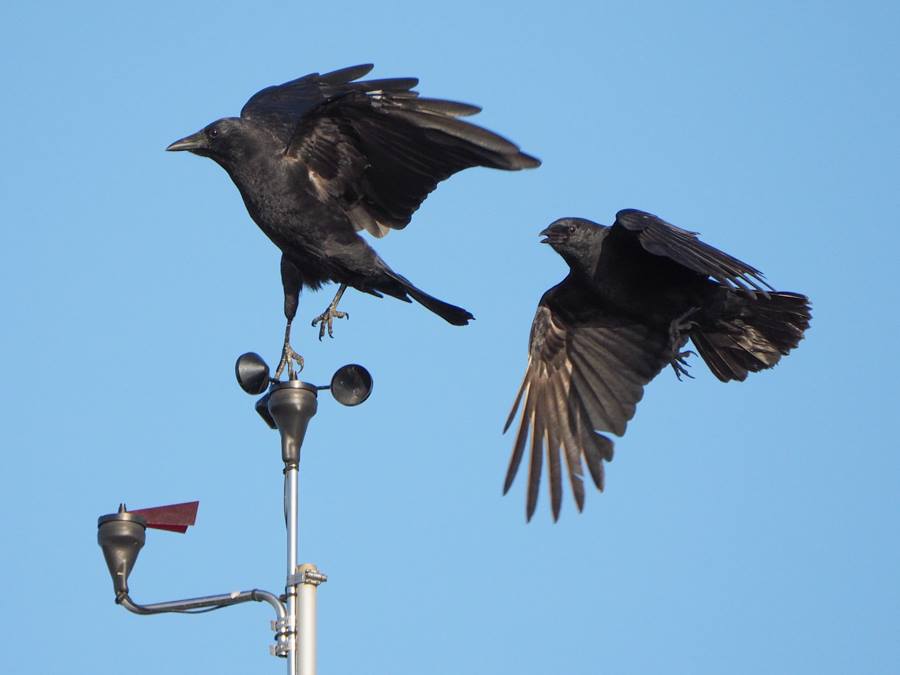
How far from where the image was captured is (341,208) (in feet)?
32.9

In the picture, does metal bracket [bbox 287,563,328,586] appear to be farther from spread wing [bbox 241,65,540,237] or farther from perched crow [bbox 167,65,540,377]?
spread wing [bbox 241,65,540,237]

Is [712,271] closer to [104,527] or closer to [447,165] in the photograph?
[447,165]

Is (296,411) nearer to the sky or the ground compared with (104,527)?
nearer to the sky

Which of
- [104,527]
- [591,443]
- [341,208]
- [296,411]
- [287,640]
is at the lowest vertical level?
[287,640]

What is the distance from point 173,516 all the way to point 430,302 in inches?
97.4

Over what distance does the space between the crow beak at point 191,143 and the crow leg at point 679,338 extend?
354 centimetres

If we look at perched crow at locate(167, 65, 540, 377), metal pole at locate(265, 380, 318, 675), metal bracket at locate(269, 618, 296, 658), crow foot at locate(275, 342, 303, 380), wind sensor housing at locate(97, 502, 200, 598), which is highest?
perched crow at locate(167, 65, 540, 377)

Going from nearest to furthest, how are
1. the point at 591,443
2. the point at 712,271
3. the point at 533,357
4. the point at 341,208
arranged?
the point at 712,271 < the point at 341,208 < the point at 591,443 < the point at 533,357

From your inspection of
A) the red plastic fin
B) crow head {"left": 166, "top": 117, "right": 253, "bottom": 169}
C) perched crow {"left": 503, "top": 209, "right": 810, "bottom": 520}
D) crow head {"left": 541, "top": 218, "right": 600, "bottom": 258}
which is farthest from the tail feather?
the red plastic fin

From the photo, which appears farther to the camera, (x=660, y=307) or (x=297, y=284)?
(x=660, y=307)

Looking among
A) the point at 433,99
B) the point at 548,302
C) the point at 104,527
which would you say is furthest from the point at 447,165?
the point at 104,527

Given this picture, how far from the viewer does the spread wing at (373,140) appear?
9.50 m

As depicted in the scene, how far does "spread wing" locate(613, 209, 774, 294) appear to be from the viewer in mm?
9391

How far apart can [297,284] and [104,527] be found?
286 centimetres
